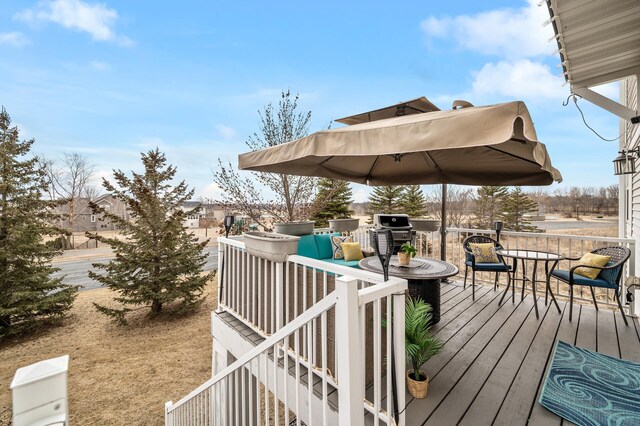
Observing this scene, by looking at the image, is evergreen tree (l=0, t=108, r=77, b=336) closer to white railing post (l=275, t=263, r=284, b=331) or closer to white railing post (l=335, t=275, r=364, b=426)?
white railing post (l=275, t=263, r=284, b=331)

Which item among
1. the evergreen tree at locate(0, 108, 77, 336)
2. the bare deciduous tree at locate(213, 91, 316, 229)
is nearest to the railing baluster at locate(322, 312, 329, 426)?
the bare deciduous tree at locate(213, 91, 316, 229)

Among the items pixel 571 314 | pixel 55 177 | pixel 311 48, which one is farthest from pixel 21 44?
pixel 55 177

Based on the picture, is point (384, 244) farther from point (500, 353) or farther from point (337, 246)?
point (337, 246)

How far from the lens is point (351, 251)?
491 centimetres

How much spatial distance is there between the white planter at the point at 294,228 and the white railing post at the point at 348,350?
291 cm

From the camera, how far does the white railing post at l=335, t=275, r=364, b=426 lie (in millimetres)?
1347

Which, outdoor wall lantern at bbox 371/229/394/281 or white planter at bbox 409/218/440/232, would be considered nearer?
outdoor wall lantern at bbox 371/229/394/281

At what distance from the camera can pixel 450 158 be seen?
381cm

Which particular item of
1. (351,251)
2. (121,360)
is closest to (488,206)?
(351,251)

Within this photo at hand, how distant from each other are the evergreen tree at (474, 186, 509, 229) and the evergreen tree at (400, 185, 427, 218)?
456 centimetres

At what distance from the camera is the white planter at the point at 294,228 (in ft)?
13.8

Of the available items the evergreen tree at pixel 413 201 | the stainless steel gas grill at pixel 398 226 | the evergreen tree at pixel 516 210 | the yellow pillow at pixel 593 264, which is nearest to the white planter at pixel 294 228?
the stainless steel gas grill at pixel 398 226

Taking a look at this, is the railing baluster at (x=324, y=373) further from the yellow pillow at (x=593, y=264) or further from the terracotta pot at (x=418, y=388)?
the yellow pillow at (x=593, y=264)

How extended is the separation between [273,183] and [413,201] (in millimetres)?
9398
